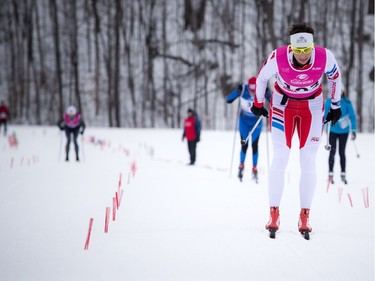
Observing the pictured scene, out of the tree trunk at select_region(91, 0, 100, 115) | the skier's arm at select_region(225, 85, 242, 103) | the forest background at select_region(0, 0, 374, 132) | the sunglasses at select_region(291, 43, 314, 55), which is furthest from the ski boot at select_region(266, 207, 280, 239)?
the tree trunk at select_region(91, 0, 100, 115)

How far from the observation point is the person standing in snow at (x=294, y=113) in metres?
3.34

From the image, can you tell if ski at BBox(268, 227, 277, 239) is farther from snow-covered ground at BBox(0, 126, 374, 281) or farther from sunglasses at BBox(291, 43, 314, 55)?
sunglasses at BBox(291, 43, 314, 55)

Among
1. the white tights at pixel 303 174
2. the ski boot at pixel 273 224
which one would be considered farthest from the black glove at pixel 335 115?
the ski boot at pixel 273 224

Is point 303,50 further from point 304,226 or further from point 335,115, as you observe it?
point 304,226

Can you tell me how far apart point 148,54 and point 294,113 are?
27.2m

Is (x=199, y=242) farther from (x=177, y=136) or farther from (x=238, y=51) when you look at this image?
(x=238, y=51)

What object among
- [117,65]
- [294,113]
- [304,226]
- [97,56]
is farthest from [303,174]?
[97,56]

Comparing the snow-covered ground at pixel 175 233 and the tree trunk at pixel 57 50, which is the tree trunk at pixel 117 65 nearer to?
the tree trunk at pixel 57 50

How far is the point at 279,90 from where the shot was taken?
357 centimetres

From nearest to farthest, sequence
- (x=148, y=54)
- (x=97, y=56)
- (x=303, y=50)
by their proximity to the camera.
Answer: (x=303, y=50) → (x=97, y=56) → (x=148, y=54)

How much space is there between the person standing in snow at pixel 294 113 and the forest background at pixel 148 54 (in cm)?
2349

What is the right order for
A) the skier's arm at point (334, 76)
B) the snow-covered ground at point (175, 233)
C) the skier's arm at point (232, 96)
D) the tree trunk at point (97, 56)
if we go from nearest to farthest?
the snow-covered ground at point (175, 233)
the skier's arm at point (334, 76)
the skier's arm at point (232, 96)
the tree trunk at point (97, 56)

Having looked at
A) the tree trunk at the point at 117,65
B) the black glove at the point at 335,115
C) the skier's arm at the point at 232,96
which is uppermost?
the tree trunk at the point at 117,65

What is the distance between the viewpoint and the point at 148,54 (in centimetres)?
2936
